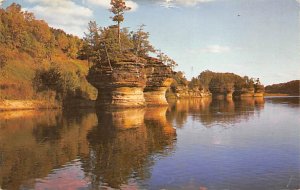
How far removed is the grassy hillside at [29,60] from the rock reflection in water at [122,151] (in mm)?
30230

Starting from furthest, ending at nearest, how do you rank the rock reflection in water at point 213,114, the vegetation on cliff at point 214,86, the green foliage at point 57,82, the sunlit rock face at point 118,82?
the vegetation on cliff at point 214,86 < the green foliage at point 57,82 < the sunlit rock face at point 118,82 < the rock reflection in water at point 213,114

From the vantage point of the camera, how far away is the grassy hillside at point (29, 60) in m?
58.3

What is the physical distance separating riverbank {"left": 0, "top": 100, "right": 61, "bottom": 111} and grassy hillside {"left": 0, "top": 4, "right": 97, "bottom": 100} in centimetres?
97

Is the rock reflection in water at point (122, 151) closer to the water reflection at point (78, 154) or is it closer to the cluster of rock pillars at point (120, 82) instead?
the water reflection at point (78, 154)

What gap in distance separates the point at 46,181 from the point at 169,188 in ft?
16.4

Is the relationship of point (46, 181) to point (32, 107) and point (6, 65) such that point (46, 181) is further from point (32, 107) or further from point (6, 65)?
point (6, 65)

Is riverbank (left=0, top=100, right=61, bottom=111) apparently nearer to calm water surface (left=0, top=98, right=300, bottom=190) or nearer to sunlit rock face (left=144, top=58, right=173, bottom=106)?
sunlit rock face (left=144, top=58, right=173, bottom=106)

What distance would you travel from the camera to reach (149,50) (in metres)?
69.1

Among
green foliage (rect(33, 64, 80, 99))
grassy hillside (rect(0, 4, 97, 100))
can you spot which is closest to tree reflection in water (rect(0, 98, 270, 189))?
grassy hillside (rect(0, 4, 97, 100))

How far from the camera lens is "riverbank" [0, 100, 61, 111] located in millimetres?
52406

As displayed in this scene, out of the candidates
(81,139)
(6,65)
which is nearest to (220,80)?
(6,65)

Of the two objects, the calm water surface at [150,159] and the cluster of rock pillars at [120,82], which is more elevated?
the cluster of rock pillars at [120,82]

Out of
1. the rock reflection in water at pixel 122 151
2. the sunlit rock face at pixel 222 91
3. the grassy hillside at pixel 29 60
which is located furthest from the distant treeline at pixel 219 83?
the rock reflection in water at pixel 122 151

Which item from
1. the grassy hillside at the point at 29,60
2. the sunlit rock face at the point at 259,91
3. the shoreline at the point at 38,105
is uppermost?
the grassy hillside at the point at 29,60
